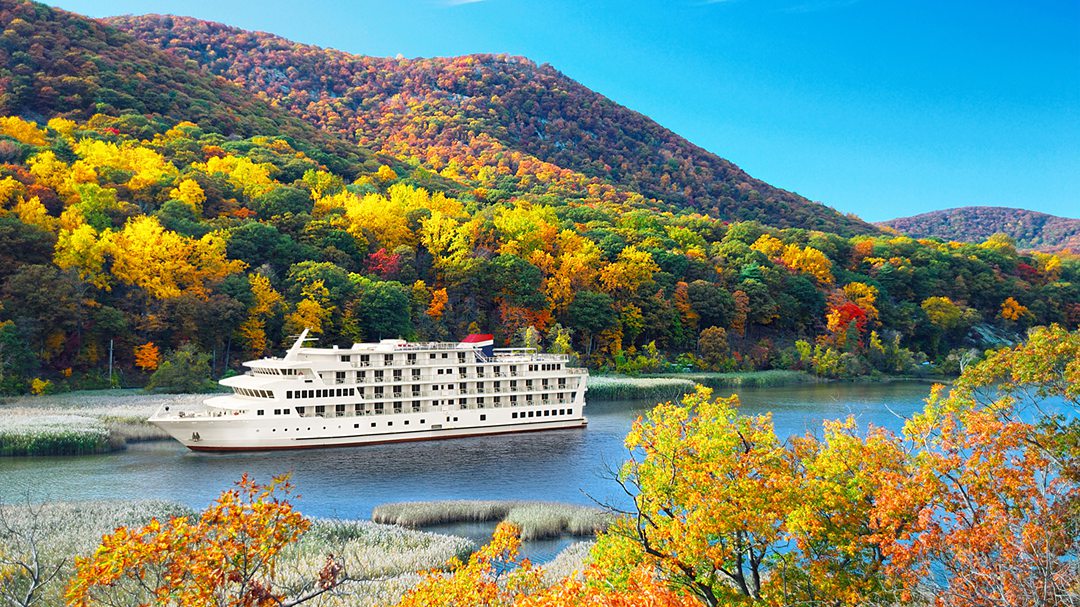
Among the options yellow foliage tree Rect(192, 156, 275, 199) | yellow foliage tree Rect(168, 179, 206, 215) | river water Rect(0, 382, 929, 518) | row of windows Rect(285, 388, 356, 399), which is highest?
yellow foliage tree Rect(192, 156, 275, 199)

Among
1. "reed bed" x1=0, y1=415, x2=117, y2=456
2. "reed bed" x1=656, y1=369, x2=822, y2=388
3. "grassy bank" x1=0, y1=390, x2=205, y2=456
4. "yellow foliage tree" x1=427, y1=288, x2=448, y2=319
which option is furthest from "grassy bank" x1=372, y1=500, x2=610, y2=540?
"yellow foliage tree" x1=427, y1=288, x2=448, y2=319

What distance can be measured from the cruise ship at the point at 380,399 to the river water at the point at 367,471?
114 centimetres

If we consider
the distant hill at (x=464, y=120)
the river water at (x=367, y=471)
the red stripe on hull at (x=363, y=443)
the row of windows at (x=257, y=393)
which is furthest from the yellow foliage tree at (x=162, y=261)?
the distant hill at (x=464, y=120)

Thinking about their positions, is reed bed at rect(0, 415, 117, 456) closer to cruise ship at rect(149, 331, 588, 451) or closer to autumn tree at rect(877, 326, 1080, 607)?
cruise ship at rect(149, 331, 588, 451)

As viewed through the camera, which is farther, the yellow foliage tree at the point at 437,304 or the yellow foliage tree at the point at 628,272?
the yellow foliage tree at the point at 628,272

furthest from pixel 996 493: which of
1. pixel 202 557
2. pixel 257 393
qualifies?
pixel 257 393

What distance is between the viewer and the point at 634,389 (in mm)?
68000

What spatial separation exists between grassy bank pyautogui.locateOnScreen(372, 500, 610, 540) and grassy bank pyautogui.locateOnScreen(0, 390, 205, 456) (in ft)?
62.3

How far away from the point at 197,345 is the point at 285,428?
2308cm

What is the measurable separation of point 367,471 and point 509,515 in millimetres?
11506

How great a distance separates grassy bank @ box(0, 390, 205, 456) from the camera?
37.7 meters

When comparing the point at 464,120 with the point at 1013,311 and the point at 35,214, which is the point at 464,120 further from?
the point at 35,214

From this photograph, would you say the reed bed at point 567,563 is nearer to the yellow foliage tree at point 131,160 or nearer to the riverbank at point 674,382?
the riverbank at point 674,382

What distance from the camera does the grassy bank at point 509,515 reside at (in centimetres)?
2769
